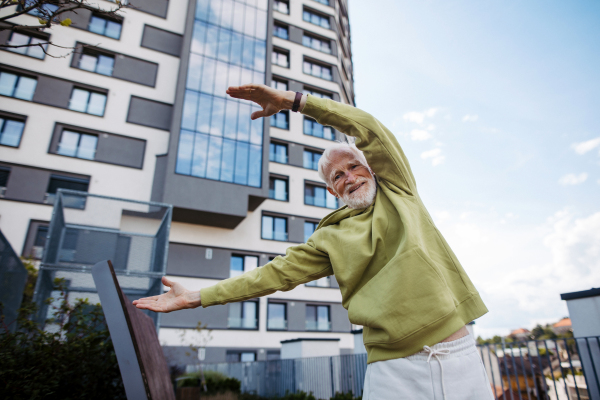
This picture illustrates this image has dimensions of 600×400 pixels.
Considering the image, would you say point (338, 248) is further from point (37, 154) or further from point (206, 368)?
point (37, 154)

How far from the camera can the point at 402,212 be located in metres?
1.48

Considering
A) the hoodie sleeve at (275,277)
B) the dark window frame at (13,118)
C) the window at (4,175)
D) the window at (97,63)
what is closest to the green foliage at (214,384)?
the hoodie sleeve at (275,277)

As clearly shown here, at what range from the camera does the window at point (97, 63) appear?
19.4m

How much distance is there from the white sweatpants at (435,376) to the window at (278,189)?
71.4 feet

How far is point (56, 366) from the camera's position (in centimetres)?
281

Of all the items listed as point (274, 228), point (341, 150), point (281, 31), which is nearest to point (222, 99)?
point (274, 228)

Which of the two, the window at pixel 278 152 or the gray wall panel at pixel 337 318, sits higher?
the window at pixel 278 152

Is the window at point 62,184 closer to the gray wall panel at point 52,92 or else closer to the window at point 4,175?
the window at point 4,175

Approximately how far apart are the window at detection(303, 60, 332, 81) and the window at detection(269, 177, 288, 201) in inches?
360

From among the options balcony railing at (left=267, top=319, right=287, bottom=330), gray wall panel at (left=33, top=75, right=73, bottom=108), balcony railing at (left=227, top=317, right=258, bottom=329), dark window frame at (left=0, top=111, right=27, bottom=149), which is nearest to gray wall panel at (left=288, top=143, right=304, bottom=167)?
balcony railing at (left=267, top=319, right=287, bottom=330)

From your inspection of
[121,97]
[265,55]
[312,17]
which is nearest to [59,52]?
[121,97]

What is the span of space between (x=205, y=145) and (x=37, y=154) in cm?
786

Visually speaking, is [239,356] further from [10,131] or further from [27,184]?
[10,131]

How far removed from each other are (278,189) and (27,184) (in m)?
13.2
